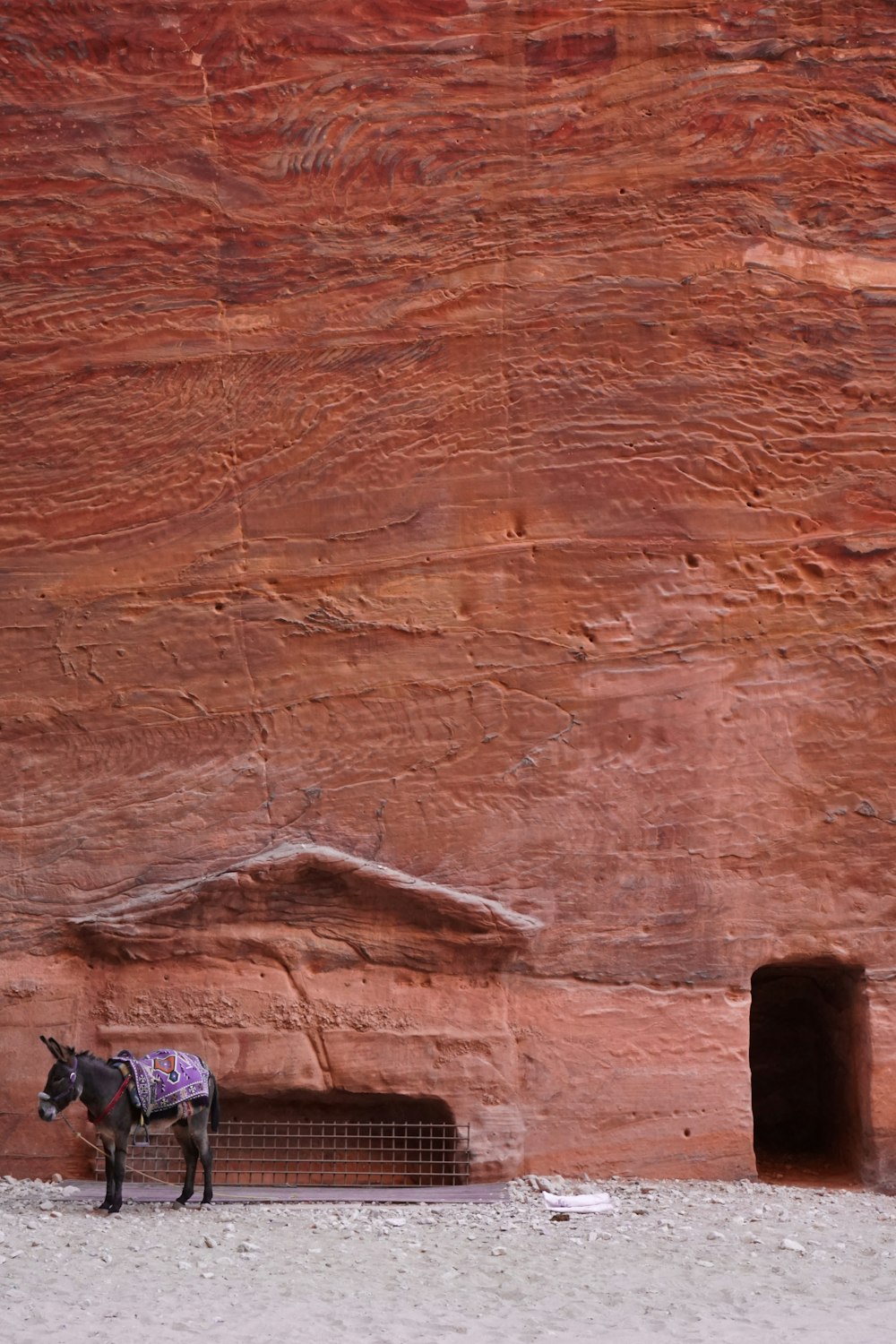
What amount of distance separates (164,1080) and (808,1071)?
3.93 meters

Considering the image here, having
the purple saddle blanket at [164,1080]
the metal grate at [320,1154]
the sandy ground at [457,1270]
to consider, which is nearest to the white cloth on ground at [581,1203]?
the sandy ground at [457,1270]

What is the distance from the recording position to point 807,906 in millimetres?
7242

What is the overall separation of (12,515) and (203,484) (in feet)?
3.35

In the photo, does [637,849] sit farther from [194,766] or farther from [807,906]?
[194,766]

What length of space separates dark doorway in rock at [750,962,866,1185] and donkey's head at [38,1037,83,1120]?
346 centimetres

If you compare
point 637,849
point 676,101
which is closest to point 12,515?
point 637,849

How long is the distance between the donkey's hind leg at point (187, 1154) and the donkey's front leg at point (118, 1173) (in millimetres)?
237

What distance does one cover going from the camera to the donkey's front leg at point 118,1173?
615cm

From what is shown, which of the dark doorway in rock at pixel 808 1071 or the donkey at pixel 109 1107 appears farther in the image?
the dark doorway in rock at pixel 808 1071

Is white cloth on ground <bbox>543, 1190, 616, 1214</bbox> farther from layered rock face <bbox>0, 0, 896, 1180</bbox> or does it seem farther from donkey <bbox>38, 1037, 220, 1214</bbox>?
donkey <bbox>38, 1037, 220, 1214</bbox>

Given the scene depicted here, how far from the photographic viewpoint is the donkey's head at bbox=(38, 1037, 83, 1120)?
235 inches

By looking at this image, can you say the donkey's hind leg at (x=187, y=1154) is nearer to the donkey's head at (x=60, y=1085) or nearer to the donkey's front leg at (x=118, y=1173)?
the donkey's front leg at (x=118, y=1173)

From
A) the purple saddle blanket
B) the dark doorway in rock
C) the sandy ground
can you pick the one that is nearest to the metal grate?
the sandy ground

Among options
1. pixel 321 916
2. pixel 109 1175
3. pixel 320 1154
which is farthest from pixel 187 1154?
pixel 321 916
